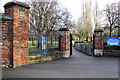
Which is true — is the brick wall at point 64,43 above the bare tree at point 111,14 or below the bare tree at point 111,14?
below

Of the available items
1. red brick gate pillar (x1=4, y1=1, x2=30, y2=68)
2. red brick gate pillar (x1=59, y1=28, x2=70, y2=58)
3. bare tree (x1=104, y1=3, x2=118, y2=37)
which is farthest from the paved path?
bare tree (x1=104, y1=3, x2=118, y2=37)

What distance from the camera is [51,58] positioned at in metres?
7.76

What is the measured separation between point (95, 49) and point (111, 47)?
150 cm

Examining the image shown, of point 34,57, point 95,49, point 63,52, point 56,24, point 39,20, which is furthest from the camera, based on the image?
point 56,24

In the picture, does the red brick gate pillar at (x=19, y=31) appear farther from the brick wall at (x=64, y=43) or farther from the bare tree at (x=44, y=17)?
the bare tree at (x=44, y=17)

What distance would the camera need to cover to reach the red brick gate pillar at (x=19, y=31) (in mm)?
5441

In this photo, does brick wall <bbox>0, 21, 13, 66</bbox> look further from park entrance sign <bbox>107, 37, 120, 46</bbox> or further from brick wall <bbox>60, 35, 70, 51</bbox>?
park entrance sign <bbox>107, 37, 120, 46</bbox>

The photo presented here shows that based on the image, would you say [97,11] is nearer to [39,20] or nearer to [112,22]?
[112,22]

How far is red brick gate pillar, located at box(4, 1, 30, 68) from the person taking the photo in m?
5.44

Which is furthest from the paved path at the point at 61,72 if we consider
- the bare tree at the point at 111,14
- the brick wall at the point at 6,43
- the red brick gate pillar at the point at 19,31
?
the bare tree at the point at 111,14

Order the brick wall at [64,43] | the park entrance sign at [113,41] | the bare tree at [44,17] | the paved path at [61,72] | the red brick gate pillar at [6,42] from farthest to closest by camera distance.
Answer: the bare tree at [44,17], the park entrance sign at [113,41], the brick wall at [64,43], the red brick gate pillar at [6,42], the paved path at [61,72]

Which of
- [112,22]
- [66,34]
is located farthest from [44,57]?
[112,22]

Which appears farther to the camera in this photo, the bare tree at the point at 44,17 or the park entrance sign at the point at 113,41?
the bare tree at the point at 44,17

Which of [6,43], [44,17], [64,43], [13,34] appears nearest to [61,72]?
[13,34]
